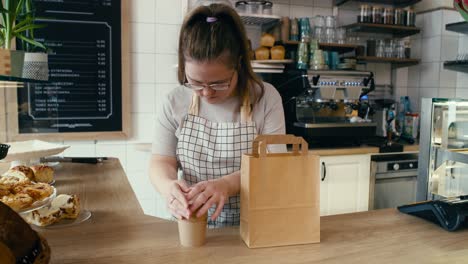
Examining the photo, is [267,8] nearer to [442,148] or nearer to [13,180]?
[442,148]

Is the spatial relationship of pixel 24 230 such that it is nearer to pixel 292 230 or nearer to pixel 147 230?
pixel 147 230

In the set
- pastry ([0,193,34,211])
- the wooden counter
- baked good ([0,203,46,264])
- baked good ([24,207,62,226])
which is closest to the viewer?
baked good ([0,203,46,264])

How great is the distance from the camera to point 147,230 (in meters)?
1.04

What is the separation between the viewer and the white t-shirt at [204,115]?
1.38 metres

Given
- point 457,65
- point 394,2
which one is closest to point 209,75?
point 457,65

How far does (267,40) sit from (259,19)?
16cm

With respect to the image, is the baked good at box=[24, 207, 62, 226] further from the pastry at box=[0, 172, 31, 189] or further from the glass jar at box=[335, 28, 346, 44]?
the glass jar at box=[335, 28, 346, 44]

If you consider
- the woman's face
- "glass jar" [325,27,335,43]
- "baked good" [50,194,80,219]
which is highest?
"glass jar" [325,27,335,43]

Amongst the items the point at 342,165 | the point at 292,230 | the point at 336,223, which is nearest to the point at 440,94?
the point at 342,165

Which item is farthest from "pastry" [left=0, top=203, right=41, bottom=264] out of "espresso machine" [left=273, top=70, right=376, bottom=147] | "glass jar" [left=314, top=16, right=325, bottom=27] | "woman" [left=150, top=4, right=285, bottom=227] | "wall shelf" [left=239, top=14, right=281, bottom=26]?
"glass jar" [left=314, top=16, right=325, bottom=27]

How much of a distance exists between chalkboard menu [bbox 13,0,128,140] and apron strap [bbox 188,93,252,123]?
1527mm

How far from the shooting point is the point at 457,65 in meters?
3.11

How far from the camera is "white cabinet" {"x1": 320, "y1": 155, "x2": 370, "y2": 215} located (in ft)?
8.91

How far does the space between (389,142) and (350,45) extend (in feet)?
2.64
